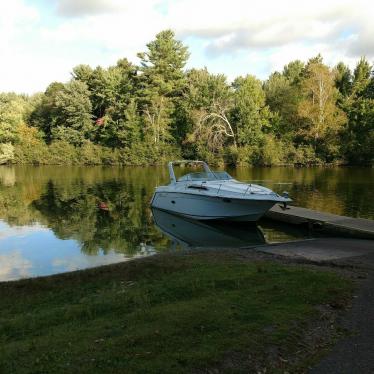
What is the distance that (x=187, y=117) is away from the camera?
67.0 metres

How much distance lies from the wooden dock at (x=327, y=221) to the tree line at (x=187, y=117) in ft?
125

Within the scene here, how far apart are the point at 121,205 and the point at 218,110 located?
37.5 m

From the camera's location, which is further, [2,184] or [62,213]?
[2,184]

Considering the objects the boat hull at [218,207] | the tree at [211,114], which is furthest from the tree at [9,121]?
the boat hull at [218,207]

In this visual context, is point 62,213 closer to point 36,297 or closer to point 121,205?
point 121,205

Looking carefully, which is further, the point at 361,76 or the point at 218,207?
the point at 361,76

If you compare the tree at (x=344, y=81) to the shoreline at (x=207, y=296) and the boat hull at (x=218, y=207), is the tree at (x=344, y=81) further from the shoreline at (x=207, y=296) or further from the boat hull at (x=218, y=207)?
the shoreline at (x=207, y=296)

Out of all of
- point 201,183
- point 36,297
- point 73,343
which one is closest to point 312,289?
point 73,343

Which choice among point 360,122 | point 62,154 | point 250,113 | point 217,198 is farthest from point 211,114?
point 217,198

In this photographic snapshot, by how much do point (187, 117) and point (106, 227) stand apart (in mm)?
48378

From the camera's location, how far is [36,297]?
916 cm

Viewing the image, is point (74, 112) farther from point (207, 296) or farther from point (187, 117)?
point (207, 296)

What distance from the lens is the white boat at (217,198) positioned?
19047 millimetres

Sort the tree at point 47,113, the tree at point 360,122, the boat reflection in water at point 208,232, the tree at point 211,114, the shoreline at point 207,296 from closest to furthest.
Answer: the shoreline at point 207,296, the boat reflection in water at point 208,232, the tree at point 360,122, the tree at point 211,114, the tree at point 47,113
